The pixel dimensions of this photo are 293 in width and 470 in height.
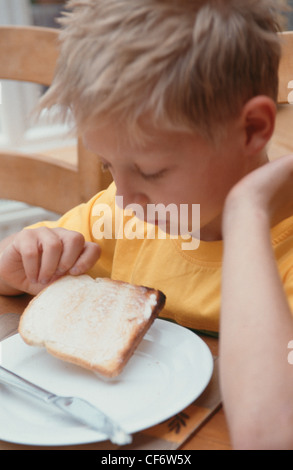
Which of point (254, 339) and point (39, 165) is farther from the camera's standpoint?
point (39, 165)

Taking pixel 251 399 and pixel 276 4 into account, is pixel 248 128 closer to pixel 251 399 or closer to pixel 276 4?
pixel 276 4

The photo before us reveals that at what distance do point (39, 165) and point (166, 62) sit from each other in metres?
0.73

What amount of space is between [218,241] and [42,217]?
5.46ft

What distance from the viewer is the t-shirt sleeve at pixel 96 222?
102 cm

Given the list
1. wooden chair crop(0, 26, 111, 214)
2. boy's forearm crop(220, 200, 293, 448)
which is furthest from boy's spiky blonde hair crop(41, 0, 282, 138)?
wooden chair crop(0, 26, 111, 214)

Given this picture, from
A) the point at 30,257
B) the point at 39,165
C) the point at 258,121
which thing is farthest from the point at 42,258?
the point at 39,165

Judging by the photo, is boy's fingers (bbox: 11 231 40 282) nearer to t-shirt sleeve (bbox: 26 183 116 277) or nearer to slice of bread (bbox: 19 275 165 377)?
slice of bread (bbox: 19 275 165 377)

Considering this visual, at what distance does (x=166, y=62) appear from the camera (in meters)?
0.62

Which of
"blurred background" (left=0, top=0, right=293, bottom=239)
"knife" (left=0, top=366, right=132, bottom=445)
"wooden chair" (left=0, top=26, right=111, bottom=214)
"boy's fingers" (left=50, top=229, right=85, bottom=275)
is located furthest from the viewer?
"blurred background" (left=0, top=0, right=293, bottom=239)

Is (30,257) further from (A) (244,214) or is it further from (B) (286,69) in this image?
(B) (286,69)

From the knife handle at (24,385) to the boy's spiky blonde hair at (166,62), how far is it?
0.32 m

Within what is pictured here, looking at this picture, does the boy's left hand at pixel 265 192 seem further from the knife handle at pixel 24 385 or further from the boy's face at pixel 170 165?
the knife handle at pixel 24 385

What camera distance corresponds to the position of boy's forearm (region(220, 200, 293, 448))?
0.52 m
